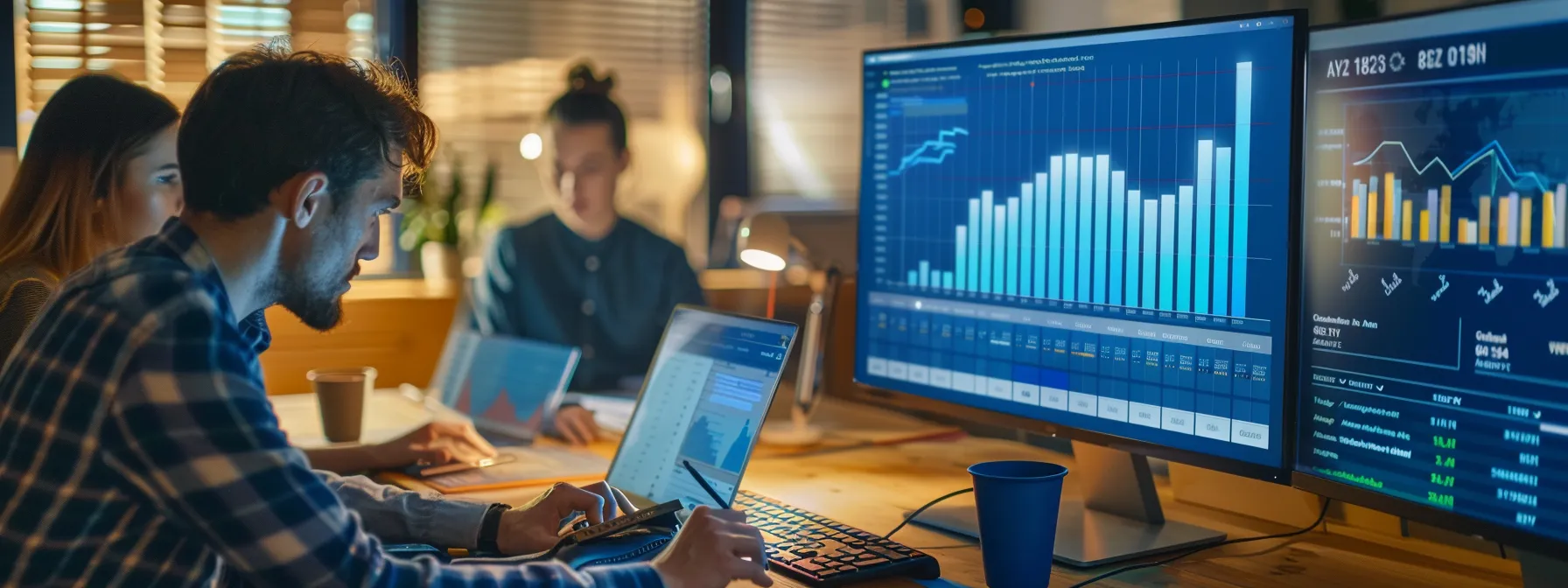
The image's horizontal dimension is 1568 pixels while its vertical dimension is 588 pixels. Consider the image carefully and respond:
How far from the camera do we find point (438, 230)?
371cm

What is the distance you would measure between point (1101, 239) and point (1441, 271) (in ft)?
1.17

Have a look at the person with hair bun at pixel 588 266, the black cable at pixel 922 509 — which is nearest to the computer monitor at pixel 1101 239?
the black cable at pixel 922 509

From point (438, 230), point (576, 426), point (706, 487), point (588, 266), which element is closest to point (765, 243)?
point (576, 426)

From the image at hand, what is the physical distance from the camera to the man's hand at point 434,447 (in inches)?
70.1

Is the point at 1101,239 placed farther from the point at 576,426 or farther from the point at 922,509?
the point at 576,426

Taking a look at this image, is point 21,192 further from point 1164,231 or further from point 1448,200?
point 1448,200

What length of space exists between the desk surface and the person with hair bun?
1.32 metres

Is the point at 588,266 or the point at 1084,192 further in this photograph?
the point at 588,266

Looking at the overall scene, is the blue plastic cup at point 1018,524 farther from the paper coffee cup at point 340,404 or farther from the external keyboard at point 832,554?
the paper coffee cup at point 340,404

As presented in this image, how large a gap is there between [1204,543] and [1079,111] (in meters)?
0.48

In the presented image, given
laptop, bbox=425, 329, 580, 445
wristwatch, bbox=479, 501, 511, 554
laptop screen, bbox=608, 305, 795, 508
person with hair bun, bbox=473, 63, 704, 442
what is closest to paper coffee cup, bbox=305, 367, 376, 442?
laptop, bbox=425, 329, 580, 445

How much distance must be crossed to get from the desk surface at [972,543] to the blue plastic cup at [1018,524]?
0.05 meters

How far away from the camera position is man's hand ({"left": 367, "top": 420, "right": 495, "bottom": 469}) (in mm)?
1781

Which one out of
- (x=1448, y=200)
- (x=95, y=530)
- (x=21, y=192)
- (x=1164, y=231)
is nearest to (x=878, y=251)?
(x=1164, y=231)
